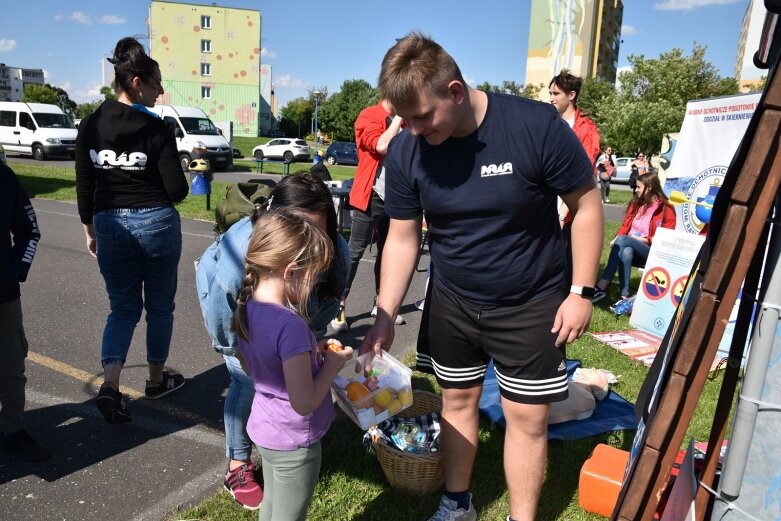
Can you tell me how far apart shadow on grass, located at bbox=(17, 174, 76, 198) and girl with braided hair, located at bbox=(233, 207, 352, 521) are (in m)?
12.2

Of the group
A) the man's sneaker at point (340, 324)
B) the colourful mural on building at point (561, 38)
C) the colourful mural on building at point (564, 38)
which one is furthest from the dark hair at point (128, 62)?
the colourful mural on building at point (561, 38)

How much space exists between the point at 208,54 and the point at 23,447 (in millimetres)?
51881

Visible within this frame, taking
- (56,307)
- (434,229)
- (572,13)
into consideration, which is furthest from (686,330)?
(572,13)

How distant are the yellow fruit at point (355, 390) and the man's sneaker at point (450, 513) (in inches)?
25.1

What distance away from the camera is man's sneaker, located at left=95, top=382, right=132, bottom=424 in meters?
3.08

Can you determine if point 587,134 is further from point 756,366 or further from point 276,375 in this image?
point 276,375

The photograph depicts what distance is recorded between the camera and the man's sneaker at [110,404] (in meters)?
3.08

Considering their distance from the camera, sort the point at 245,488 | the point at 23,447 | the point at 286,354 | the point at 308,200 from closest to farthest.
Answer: the point at 286,354 → the point at 308,200 → the point at 245,488 → the point at 23,447

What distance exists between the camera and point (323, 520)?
98.6 inches

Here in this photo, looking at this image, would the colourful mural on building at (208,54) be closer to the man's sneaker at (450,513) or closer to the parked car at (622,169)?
the parked car at (622,169)

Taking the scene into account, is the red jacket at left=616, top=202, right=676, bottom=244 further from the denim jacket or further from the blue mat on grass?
the denim jacket

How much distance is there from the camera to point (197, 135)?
21938mm

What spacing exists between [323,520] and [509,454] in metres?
0.87

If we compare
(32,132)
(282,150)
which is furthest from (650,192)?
(282,150)
